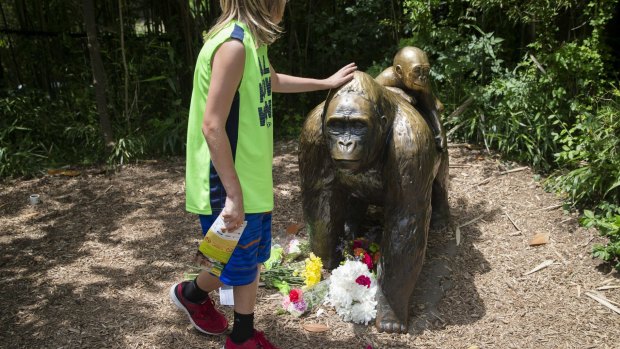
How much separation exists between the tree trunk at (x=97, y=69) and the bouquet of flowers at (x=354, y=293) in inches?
139

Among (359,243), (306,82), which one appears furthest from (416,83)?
(359,243)

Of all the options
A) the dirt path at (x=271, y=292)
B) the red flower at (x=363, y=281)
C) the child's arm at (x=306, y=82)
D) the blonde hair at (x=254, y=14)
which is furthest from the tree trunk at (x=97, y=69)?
the blonde hair at (x=254, y=14)

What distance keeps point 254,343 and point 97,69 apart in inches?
155

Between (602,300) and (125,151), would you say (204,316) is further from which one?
(125,151)

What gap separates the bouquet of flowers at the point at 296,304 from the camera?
9.97ft

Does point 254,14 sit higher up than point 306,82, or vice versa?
point 254,14

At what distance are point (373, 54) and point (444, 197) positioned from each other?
338 cm

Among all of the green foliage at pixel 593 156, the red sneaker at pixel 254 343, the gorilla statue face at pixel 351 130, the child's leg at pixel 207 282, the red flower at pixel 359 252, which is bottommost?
the red sneaker at pixel 254 343

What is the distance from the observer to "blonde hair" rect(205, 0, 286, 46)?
2.13 metres

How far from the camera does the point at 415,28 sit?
560 cm

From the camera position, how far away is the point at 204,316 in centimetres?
287

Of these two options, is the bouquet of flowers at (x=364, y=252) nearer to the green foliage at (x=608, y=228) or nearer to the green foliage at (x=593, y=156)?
the green foliage at (x=608, y=228)

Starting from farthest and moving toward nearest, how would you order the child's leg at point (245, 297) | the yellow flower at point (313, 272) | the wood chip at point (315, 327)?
the yellow flower at point (313, 272)
the wood chip at point (315, 327)
the child's leg at point (245, 297)

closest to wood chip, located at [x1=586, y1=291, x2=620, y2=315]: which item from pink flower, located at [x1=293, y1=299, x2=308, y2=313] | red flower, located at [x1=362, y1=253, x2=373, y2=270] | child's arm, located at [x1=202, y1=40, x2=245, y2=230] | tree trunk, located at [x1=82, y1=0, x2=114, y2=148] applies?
red flower, located at [x1=362, y1=253, x2=373, y2=270]
